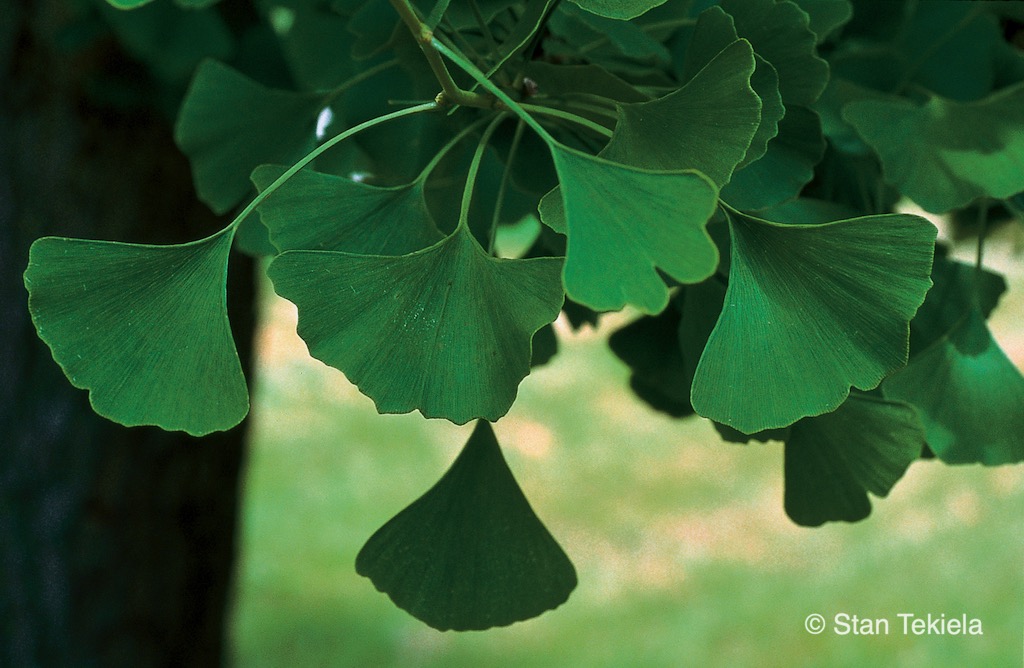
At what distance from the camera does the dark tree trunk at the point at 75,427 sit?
1190 millimetres

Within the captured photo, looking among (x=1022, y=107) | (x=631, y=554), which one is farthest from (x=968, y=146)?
(x=631, y=554)

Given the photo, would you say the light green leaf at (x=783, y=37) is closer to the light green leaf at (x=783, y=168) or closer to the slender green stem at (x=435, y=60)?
the light green leaf at (x=783, y=168)

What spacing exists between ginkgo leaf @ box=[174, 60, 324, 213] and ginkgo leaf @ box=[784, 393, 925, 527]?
415mm

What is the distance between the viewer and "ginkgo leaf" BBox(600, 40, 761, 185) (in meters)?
0.47

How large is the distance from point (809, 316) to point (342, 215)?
10.2 inches

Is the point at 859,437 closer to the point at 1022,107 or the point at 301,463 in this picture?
the point at 1022,107

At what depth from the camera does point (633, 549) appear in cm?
317

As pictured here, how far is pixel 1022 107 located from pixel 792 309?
0.26 meters

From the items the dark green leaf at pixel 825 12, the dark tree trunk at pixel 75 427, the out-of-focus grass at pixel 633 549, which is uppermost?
the dark green leaf at pixel 825 12

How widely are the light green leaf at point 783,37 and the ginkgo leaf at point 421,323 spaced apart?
0.63ft

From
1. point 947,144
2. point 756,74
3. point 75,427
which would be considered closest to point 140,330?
point 756,74

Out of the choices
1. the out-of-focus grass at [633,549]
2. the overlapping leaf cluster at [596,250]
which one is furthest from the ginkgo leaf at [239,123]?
the out-of-focus grass at [633,549]

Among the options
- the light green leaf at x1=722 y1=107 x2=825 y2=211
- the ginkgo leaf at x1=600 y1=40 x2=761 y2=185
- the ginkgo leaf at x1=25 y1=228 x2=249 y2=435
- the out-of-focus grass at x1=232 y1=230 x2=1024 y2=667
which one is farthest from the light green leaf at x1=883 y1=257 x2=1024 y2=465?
the out-of-focus grass at x1=232 y1=230 x2=1024 y2=667

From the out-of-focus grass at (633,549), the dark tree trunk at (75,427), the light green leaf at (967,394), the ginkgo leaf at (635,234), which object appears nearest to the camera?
the ginkgo leaf at (635,234)
